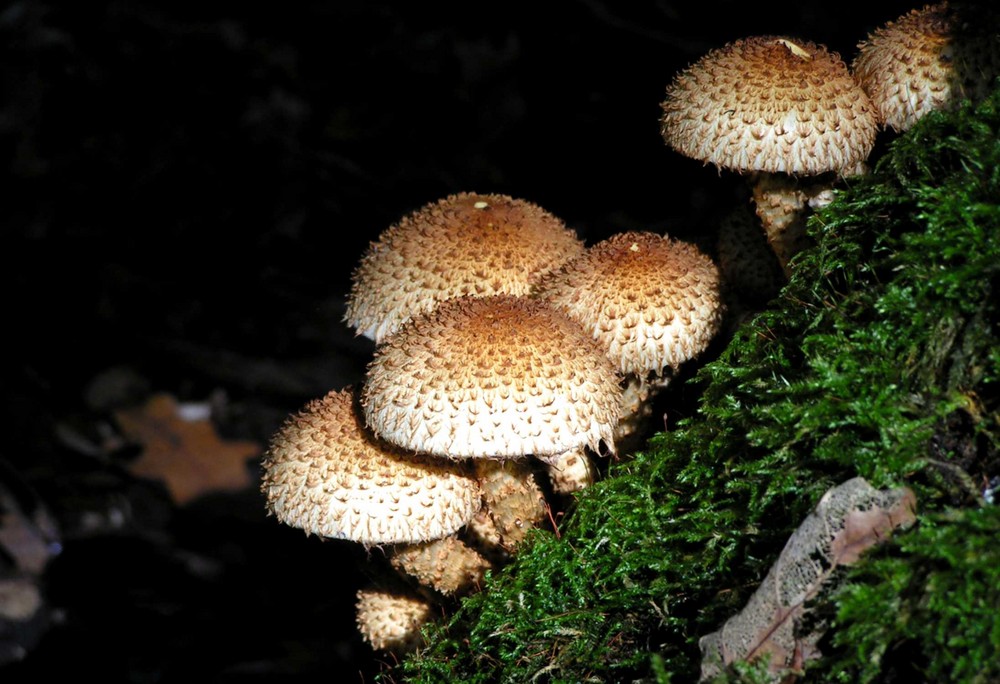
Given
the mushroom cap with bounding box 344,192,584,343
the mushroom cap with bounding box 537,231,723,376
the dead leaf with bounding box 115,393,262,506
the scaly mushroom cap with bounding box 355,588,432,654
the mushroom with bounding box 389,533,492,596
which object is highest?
the mushroom cap with bounding box 537,231,723,376

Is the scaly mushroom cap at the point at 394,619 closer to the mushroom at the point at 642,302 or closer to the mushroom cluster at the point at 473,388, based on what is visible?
the mushroom cluster at the point at 473,388

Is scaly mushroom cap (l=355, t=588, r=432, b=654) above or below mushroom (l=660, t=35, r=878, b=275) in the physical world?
below

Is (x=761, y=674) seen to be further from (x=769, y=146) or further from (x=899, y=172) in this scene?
(x=769, y=146)

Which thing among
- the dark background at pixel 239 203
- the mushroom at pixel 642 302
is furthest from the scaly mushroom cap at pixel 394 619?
the dark background at pixel 239 203

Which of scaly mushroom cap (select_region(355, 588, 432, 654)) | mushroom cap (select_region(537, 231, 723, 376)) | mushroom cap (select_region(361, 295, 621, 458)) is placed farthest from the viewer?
scaly mushroom cap (select_region(355, 588, 432, 654))

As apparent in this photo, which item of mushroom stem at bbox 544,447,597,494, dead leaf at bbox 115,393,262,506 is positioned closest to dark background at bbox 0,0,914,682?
dead leaf at bbox 115,393,262,506

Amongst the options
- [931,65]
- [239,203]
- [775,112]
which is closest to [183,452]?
[239,203]

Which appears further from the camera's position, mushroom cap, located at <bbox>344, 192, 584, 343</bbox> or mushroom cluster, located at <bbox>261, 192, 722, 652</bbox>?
mushroom cap, located at <bbox>344, 192, 584, 343</bbox>

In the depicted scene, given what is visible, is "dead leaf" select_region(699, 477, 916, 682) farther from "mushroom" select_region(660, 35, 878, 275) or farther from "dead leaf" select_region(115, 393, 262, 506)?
"dead leaf" select_region(115, 393, 262, 506)
